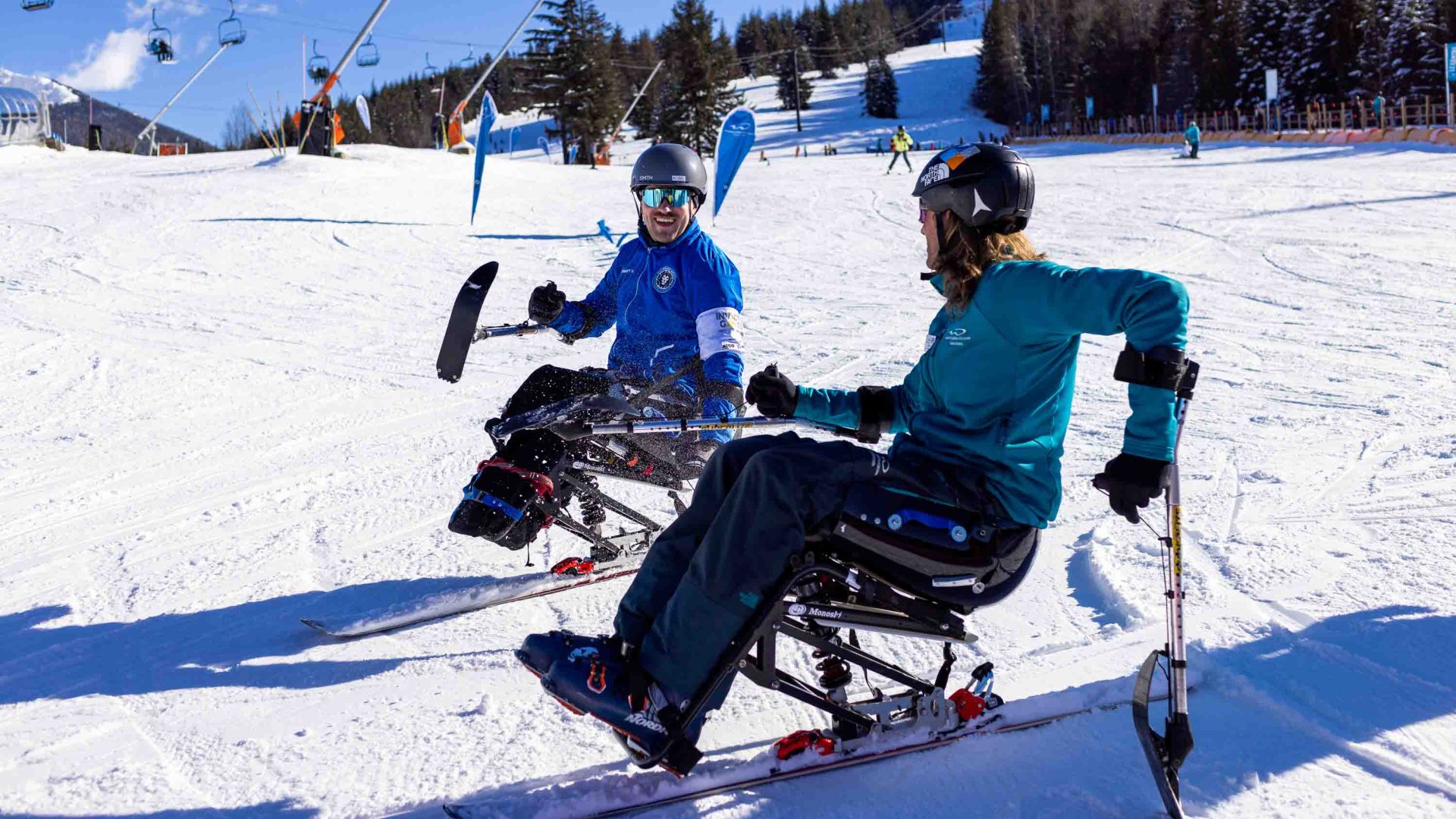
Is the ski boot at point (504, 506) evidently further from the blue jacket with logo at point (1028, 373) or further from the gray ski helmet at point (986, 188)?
the gray ski helmet at point (986, 188)

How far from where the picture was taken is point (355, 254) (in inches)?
546

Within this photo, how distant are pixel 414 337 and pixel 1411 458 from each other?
8018mm

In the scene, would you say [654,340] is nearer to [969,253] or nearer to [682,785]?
[969,253]

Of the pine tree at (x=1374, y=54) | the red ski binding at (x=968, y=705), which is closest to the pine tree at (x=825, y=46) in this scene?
the pine tree at (x=1374, y=54)

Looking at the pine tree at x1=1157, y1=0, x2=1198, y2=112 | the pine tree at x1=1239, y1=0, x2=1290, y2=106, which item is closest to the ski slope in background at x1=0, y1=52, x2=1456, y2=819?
the pine tree at x1=1239, y1=0, x2=1290, y2=106

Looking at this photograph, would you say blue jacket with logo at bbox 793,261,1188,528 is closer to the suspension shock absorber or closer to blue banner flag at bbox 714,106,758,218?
the suspension shock absorber

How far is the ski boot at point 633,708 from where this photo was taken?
256 centimetres

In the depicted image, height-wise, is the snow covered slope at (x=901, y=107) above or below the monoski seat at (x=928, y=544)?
above

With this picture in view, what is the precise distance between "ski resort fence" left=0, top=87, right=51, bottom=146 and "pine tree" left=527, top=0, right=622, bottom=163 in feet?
91.6

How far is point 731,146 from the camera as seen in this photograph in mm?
13375

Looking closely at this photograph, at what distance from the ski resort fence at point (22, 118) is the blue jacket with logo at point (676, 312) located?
27340 millimetres

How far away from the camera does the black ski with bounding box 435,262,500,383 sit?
4.04 meters

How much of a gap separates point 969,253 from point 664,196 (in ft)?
6.35

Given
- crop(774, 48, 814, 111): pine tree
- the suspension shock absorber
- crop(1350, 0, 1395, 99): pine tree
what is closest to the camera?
the suspension shock absorber
